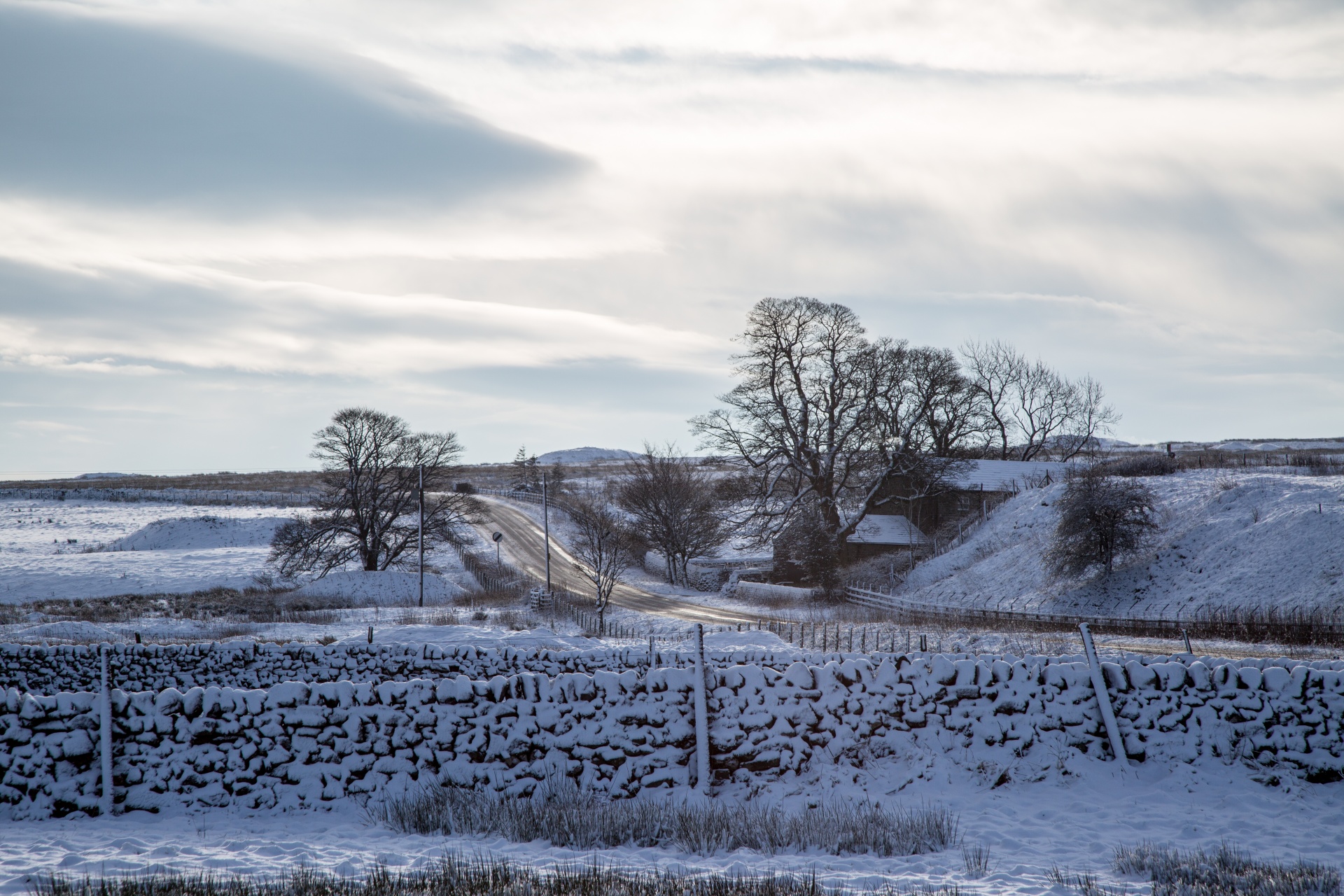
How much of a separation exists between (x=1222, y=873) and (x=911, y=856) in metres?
2.27

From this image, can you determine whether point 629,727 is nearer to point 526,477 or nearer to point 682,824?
point 682,824

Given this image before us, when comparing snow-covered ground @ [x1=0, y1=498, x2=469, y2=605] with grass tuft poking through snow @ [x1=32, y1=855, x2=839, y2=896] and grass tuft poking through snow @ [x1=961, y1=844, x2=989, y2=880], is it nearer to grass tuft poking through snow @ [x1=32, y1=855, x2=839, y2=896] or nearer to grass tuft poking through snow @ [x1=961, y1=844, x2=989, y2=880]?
grass tuft poking through snow @ [x1=32, y1=855, x2=839, y2=896]

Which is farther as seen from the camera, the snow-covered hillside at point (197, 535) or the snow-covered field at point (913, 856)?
the snow-covered hillside at point (197, 535)

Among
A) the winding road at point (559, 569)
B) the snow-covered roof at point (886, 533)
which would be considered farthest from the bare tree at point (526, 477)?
the snow-covered roof at point (886, 533)

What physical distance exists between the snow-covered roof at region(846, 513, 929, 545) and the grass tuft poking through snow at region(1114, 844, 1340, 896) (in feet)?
136

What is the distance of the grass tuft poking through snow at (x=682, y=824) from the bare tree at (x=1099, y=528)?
26958 mm

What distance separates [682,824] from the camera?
7609 millimetres

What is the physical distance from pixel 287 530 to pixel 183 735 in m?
39.5

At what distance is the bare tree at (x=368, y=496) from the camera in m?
45.8

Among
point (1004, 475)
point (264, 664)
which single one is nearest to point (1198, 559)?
point (1004, 475)

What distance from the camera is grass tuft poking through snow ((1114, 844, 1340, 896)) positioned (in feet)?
19.3

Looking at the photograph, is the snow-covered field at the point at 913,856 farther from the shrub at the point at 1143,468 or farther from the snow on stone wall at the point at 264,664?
the shrub at the point at 1143,468

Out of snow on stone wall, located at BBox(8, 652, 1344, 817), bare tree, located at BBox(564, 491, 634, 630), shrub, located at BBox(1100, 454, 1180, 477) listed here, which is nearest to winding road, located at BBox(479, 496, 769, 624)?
bare tree, located at BBox(564, 491, 634, 630)

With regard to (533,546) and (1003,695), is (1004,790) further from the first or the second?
(533,546)
